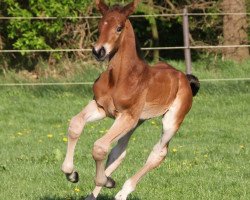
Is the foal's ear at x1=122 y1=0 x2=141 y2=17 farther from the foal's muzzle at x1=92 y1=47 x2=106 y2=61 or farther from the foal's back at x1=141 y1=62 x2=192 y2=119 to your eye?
the foal's back at x1=141 y1=62 x2=192 y2=119

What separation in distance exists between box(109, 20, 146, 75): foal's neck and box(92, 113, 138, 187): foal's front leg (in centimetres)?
39

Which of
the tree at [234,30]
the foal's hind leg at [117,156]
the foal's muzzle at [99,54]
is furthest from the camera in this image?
A: the tree at [234,30]

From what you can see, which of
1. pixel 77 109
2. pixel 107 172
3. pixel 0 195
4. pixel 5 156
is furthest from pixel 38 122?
pixel 107 172

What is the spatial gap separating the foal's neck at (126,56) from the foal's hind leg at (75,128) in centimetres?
37

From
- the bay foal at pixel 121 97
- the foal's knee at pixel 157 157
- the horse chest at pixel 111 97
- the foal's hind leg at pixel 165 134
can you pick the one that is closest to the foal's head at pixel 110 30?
the bay foal at pixel 121 97

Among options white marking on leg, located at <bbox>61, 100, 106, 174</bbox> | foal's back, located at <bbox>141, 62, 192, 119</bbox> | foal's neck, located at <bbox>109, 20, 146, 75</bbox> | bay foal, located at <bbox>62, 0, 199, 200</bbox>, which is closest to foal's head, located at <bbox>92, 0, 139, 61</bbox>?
bay foal, located at <bbox>62, 0, 199, 200</bbox>

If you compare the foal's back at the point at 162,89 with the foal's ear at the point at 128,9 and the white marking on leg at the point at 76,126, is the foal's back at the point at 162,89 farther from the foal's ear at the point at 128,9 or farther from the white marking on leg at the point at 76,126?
the foal's ear at the point at 128,9

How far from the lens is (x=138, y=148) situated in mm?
12102

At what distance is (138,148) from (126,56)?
4.84m

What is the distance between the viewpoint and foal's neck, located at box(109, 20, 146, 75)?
731cm

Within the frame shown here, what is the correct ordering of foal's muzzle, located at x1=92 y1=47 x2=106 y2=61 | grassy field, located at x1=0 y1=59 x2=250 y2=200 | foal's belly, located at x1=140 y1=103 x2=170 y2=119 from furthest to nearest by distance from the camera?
grassy field, located at x1=0 y1=59 x2=250 y2=200
foal's belly, located at x1=140 y1=103 x2=170 y2=119
foal's muzzle, located at x1=92 y1=47 x2=106 y2=61

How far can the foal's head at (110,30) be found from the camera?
22.5 feet

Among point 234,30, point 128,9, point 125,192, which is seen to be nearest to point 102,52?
point 128,9

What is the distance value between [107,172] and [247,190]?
202 cm
